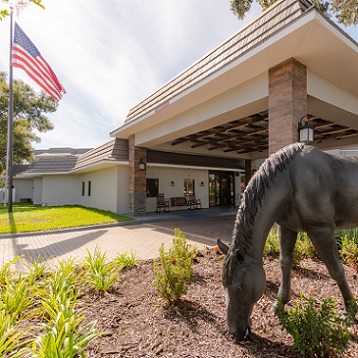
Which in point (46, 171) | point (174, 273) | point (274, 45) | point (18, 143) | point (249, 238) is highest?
point (18, 143)

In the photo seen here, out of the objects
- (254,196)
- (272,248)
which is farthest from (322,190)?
(272,248)

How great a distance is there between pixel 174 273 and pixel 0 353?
1.87 metres

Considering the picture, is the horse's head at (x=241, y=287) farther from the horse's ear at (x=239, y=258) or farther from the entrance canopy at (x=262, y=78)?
the entrance canopy at (x=262, y=78)

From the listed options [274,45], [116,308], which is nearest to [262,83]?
[274,45]

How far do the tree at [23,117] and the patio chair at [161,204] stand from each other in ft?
51.9

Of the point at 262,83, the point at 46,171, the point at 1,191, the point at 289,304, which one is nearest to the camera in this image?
the point at 289,304

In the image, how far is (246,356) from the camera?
6.54ft

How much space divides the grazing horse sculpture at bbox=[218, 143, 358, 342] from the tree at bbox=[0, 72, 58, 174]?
83.1 feet

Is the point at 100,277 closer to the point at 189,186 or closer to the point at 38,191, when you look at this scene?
the point at 189,186

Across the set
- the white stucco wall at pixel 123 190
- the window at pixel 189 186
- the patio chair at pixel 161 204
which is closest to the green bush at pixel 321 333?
the white stucco wall at pixel 123 190

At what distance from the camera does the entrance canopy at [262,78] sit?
183 inches

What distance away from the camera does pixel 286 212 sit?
7.44ft

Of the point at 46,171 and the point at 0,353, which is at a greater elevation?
the point at 46,171

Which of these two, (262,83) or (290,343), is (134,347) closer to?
(290,343)
